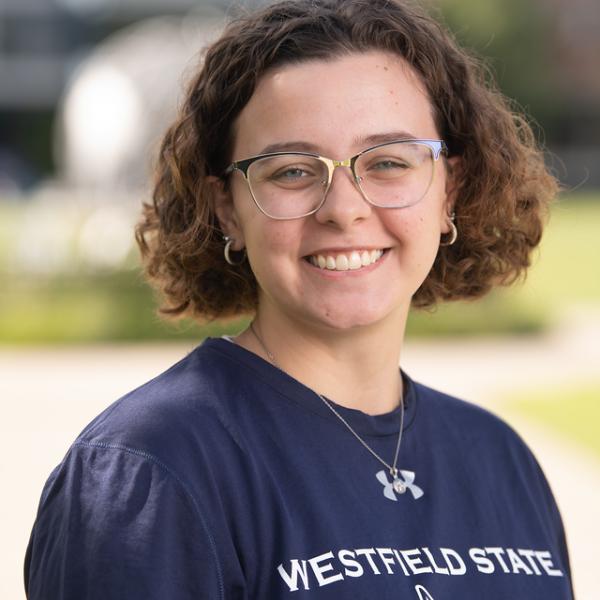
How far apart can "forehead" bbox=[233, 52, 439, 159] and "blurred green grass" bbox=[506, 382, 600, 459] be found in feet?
19.8

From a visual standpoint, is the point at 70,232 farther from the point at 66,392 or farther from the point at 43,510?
the point at 43,510

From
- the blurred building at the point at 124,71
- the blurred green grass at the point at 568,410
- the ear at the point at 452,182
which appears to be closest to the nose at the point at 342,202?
the ear at the point at 452,182

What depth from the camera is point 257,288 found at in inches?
102

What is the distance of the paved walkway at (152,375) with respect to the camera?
627cm

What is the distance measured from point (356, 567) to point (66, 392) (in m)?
8.13

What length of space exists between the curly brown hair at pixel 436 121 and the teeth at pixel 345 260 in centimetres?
31

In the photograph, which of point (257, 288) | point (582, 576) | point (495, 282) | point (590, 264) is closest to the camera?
point (257, 288)

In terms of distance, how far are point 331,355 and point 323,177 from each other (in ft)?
1.16

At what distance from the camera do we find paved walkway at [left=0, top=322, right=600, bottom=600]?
6273 mm

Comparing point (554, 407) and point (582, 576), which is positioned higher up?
point (554, 407)

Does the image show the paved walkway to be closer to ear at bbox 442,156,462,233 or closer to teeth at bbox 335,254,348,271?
ear at bbox 442,156,462,233

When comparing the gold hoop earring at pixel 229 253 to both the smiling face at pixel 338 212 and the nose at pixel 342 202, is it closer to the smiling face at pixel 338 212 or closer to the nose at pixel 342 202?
the smiling face at pixel 338 212

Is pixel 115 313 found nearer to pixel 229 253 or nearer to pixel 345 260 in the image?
pixel 229 253

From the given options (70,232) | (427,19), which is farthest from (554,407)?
(70,232)
